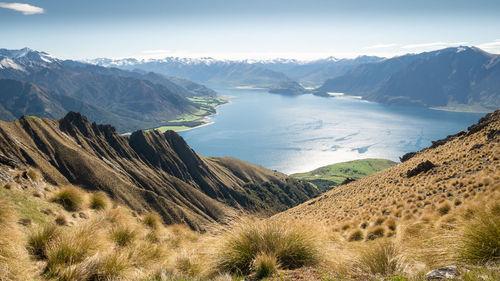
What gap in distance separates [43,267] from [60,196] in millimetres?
6904

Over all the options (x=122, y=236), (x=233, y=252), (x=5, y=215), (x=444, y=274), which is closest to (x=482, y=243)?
(x=444, y=274)

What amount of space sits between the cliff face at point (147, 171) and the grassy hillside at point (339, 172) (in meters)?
23.8

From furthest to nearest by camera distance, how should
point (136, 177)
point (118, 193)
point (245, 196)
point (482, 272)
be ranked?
point (245, 196) → point (136, 177) → point (118, 193) → point (482, 272)

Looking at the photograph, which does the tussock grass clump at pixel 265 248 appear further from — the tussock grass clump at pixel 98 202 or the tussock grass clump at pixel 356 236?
the tussock grass clump at pixel 98 202

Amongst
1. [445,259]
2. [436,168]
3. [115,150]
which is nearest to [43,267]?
[445,259]

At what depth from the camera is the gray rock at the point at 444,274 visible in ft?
18.7

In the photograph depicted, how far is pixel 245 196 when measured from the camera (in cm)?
12462

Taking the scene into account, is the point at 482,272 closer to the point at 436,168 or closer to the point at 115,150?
the point at 436,168

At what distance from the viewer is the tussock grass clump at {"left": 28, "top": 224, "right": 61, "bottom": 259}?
7558mm

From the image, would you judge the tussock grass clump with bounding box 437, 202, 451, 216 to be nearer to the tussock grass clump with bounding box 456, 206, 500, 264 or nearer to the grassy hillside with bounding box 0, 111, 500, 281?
the grassy hillside with bounding box 0, 111, 500, 281

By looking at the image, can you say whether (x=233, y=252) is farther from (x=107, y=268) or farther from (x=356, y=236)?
(x=356, y=236)

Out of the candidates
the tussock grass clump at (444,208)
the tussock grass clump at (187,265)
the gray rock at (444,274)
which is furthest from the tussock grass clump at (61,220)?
the tussock grass clump at (444,208)

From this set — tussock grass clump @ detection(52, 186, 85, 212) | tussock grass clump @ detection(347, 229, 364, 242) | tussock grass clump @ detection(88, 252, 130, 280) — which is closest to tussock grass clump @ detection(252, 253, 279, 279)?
tussock grass clump @ detection(88, 252, 130, 280)

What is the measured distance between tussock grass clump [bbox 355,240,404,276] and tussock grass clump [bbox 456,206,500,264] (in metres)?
1.37
